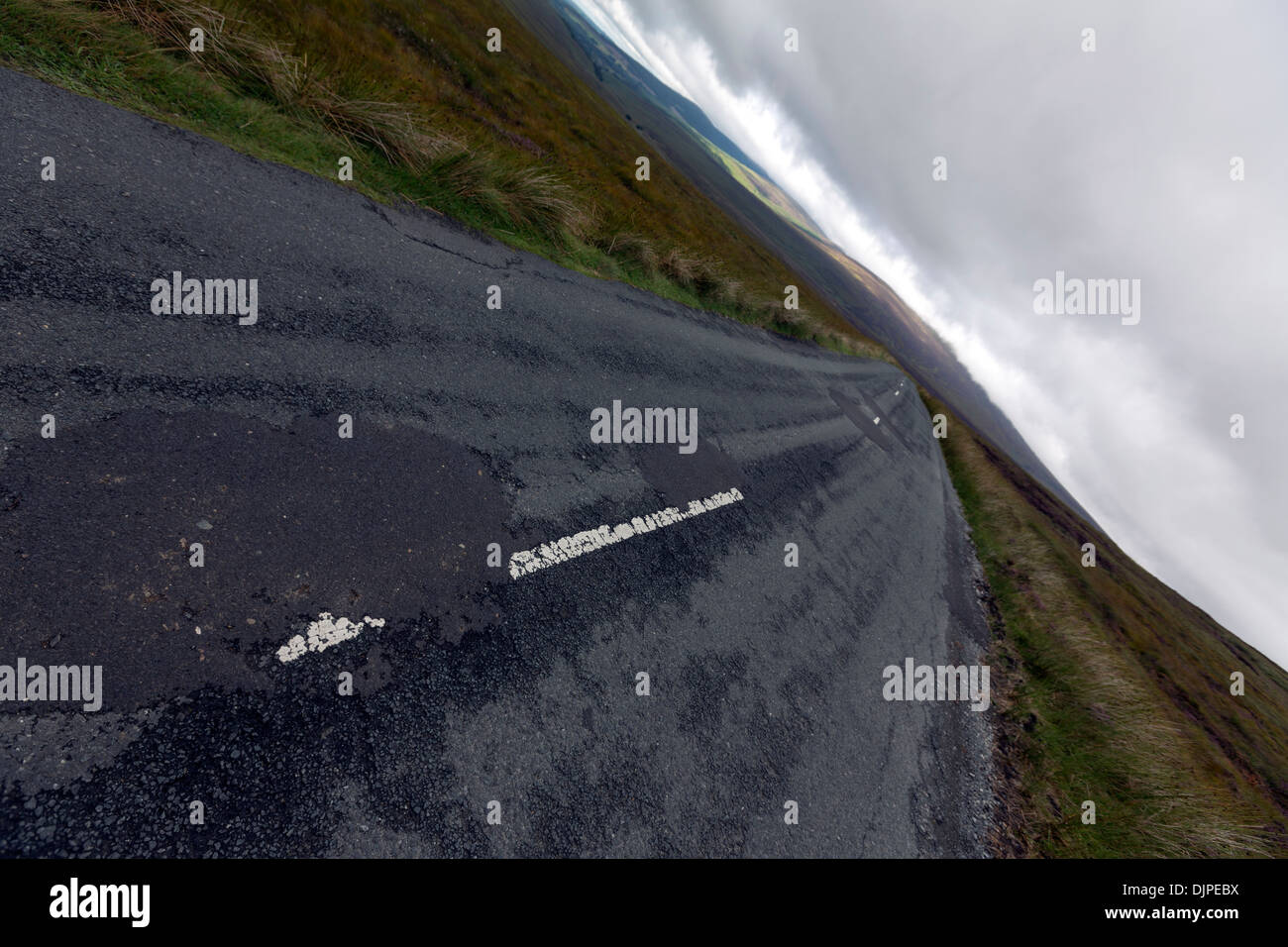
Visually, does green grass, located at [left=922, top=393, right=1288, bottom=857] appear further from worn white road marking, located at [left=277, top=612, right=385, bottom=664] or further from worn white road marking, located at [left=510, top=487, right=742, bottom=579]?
worn white road marking, located at [left=277, top=612, right=385, bottom=664]

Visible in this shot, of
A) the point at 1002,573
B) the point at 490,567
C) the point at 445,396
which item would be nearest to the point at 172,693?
the point at 490,567

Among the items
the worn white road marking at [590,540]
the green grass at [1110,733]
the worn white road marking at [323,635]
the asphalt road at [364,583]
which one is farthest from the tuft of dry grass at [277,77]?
the green grass at [1110,733]

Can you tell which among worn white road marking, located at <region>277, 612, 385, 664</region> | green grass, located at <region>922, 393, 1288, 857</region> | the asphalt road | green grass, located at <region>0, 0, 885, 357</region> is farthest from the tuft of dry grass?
green grass, located at <region>922, 393, 1288, 857</region>

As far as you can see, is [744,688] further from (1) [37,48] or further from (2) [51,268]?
(1) [37,48]

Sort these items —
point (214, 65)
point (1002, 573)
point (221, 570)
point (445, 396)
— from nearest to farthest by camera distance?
point (221, 570), point (445, 396), point (214, 65), point (1002, 573)

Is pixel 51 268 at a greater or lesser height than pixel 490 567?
greater

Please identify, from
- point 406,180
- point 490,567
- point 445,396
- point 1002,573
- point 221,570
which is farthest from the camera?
point 1002,573
